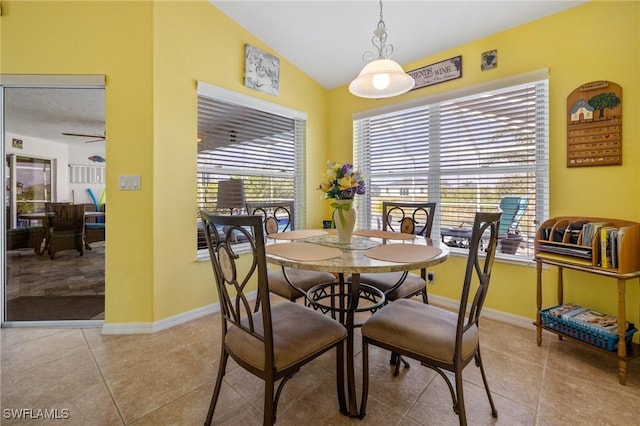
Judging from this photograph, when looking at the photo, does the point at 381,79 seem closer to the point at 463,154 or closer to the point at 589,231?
the point at 463,154

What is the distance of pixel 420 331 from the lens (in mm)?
1257

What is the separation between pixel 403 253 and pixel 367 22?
7.25ft

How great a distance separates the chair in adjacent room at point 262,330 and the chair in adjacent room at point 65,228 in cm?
327

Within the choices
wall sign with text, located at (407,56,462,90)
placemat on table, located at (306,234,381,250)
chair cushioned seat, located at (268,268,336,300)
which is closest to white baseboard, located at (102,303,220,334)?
chair cushioned seat, located at (268,268,336,300)

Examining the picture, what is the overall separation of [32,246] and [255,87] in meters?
3.06

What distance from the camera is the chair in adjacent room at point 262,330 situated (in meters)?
1.08

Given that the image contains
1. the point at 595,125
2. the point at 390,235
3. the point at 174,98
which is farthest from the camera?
the point at 174,98

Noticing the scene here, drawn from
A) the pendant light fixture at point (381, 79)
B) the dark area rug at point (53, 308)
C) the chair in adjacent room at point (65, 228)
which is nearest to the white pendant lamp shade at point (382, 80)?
the pendant light fixture at point (381, 79)

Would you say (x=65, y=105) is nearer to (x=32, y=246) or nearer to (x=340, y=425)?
(x=32, y=246)

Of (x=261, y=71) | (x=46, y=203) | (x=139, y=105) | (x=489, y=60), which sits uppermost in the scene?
(x=261, y=71)

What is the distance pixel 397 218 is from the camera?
3197 millimetres

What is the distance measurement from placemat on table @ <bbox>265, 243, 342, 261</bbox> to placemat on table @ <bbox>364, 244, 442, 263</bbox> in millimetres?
203

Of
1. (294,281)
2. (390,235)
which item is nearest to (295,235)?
(294,281)

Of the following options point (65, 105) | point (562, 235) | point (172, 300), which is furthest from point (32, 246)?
point (562, 235)
